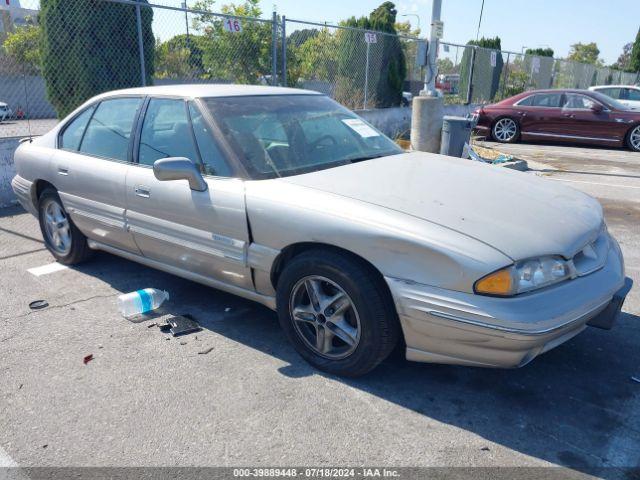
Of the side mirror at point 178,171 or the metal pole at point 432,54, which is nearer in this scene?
the side mirror at point 178,171

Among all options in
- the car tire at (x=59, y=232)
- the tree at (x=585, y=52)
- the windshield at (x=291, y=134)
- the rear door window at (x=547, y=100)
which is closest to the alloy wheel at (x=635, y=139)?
the rear door window at (x=547, y=100)

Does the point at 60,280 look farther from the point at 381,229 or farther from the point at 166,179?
the point at 381,229

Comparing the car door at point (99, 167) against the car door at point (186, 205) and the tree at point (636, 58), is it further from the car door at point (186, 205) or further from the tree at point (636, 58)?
the tree at point (636, 58)

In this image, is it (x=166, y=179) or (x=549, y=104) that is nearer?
(x=166, y=179)

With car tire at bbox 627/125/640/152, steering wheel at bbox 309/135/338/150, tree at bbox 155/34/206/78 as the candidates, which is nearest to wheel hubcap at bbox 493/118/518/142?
car tire at bbox 627/125/640/152

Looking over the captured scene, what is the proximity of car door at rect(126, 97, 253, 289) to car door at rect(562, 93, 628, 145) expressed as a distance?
1185cm

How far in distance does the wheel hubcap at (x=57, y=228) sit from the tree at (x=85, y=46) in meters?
4.88

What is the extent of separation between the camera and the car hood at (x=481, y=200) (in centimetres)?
276

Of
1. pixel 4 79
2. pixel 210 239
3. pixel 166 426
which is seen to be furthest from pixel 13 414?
pixel 4 79

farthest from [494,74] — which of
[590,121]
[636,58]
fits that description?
[636,58]

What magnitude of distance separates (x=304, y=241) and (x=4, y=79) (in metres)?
10.8

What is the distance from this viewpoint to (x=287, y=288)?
126 inches

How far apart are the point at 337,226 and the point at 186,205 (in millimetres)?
1178

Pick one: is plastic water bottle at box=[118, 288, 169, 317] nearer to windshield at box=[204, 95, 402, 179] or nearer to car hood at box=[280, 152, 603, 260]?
windshield at box=[204, 95, 402, 179]
